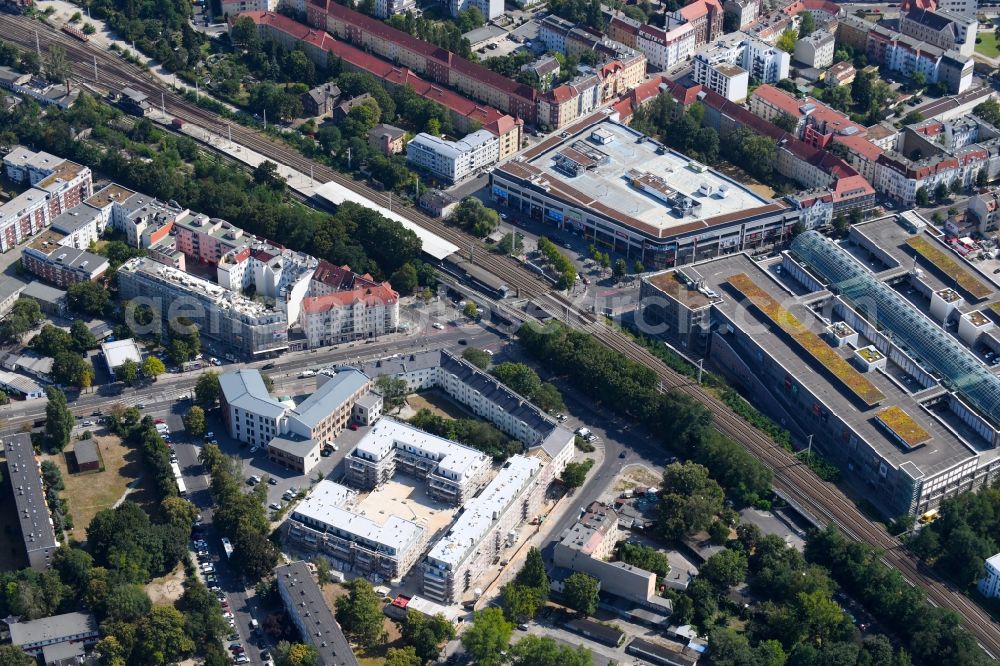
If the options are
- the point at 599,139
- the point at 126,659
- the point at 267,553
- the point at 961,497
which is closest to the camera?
the point at 126,659

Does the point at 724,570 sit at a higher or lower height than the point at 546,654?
higher

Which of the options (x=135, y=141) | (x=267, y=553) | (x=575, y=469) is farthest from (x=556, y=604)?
(x=135, y=141)

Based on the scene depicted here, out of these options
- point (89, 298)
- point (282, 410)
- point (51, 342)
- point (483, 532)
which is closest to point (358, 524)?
point (483, 532)

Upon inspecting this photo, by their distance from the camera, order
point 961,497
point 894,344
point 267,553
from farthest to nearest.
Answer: point 894,344 → point 961,497 → point 267,553

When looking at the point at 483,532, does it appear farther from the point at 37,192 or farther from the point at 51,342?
the point at 37,192

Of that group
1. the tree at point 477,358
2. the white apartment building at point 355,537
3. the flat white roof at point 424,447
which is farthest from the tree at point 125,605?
the tree at point 477,358

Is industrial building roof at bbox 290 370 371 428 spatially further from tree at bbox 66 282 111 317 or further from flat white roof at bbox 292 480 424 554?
tree at bbox 66 282 111 317

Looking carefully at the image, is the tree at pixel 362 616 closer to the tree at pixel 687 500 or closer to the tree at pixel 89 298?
the tree at pixel 687 500

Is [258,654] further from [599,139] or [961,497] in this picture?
[599,139]
